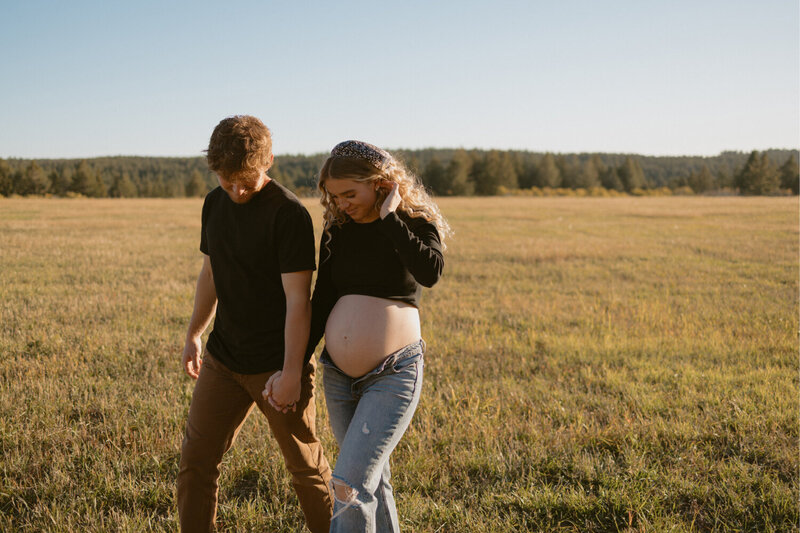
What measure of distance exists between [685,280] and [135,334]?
12.0m

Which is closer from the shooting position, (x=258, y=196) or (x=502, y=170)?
(x=258, y=196)

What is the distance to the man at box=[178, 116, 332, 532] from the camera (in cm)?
254

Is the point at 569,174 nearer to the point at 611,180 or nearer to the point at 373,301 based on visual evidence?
the point at 611,180

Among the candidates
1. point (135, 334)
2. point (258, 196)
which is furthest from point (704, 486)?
point (135, 334)

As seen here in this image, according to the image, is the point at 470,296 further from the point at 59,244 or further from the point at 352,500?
the point at 59,244

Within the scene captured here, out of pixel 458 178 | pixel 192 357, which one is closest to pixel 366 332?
pixel 192 357

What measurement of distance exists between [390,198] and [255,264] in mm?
770

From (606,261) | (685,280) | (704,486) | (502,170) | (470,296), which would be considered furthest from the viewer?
(502,170)

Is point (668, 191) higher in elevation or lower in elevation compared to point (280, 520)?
higher

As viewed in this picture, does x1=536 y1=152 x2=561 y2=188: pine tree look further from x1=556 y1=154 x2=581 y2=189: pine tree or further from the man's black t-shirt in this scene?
the man's black t-shirt

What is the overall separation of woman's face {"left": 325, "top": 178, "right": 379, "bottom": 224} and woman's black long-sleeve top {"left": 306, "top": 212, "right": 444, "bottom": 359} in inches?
3.8

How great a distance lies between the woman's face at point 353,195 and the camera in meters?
2.55

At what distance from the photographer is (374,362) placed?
100 inches

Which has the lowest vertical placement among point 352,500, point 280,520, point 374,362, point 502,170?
point 280,520
